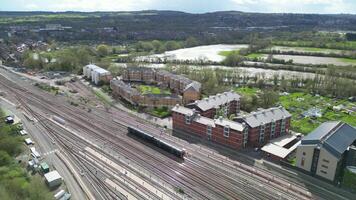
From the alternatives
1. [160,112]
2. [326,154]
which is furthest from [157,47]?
[326,154]

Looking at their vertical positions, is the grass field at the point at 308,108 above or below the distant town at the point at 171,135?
below

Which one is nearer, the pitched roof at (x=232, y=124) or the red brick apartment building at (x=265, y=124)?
the pitched roof at (x=232, y=124)

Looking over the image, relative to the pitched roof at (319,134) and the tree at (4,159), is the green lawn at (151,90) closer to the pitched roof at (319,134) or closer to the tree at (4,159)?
the tree at (4,159)

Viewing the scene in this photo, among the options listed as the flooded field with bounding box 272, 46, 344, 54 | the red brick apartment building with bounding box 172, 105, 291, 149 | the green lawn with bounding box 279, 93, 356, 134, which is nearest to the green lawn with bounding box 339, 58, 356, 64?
the flooded field with bounding box 272, 46, 344, 54

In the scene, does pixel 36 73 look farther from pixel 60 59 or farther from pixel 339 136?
pixel 339 136

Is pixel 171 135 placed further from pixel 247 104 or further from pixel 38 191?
pixel 38 191

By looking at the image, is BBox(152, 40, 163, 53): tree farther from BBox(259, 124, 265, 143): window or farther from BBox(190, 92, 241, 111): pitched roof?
BBox(259, 124, 265, 143): window

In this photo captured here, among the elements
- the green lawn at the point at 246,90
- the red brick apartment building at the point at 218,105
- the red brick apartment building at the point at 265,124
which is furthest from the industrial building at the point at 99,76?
the red brick apartment building at the point at 265,124
